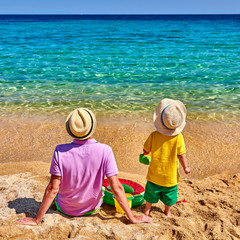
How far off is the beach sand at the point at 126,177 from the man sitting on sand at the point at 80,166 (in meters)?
0.23

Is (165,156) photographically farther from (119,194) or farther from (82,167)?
(82,167)

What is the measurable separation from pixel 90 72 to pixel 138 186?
9.10 m

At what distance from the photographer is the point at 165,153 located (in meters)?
3.19

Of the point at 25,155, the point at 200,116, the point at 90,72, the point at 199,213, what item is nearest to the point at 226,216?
the point at 199,213

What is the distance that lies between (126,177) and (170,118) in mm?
1742

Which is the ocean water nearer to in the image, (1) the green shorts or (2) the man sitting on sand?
(1) the green shorts

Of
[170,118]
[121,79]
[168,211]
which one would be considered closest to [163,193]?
[168,211]

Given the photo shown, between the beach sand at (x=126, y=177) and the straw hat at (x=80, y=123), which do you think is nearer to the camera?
the straw hat at (x=80, y=123)

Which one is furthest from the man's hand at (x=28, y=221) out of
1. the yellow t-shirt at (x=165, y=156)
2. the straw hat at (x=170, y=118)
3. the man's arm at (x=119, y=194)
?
the straw hat at (x=170, y=118)

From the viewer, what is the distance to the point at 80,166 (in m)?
2.87

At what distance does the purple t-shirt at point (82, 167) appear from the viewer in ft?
9.27

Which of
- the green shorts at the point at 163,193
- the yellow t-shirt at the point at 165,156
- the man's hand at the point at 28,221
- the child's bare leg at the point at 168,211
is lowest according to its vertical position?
the child's bare leg at the point at 168,211

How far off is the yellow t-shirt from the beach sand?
1.40 ft

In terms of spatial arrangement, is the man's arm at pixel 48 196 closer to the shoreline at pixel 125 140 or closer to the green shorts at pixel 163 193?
the green shorts at pixel 163 193
